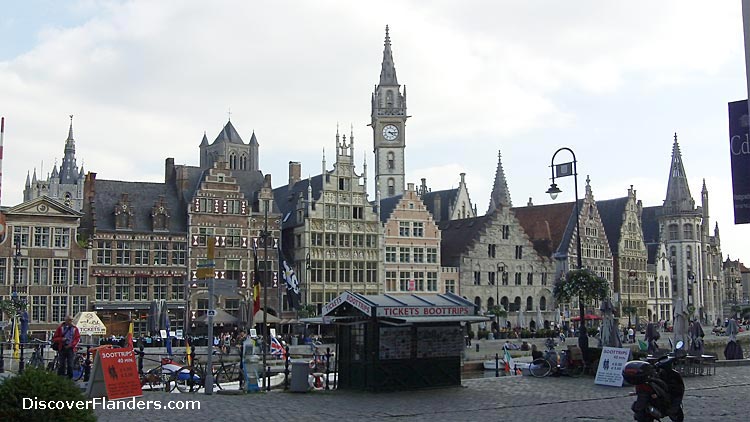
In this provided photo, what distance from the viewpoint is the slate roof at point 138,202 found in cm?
5631

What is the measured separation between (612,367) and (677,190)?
3589 inches

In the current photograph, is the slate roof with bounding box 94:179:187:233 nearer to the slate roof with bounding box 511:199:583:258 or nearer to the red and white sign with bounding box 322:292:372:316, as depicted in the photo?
the slate roof with bounding box 511:199:583:258

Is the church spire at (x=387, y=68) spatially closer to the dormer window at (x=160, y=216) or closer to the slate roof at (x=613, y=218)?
the slate roof at (x=613, y=218)

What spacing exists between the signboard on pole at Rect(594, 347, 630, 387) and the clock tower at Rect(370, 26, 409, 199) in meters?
80.4

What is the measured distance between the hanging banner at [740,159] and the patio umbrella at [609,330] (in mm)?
10713

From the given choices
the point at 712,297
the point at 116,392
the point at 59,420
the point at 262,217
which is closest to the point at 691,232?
the point at 712,297

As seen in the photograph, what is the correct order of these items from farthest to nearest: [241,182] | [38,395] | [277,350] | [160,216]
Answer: [241,182], [160,216], [277,350], [38,395]

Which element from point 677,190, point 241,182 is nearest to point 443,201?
point 241,182

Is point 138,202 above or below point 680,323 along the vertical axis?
above

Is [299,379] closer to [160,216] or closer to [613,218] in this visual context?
[160,216]

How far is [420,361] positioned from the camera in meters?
21.1

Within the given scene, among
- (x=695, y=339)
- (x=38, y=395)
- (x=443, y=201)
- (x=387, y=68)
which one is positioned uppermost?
(x=387, y=68)

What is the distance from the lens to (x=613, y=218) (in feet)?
295

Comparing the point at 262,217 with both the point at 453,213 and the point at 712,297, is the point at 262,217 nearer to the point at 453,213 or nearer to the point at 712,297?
the point at 453,213
